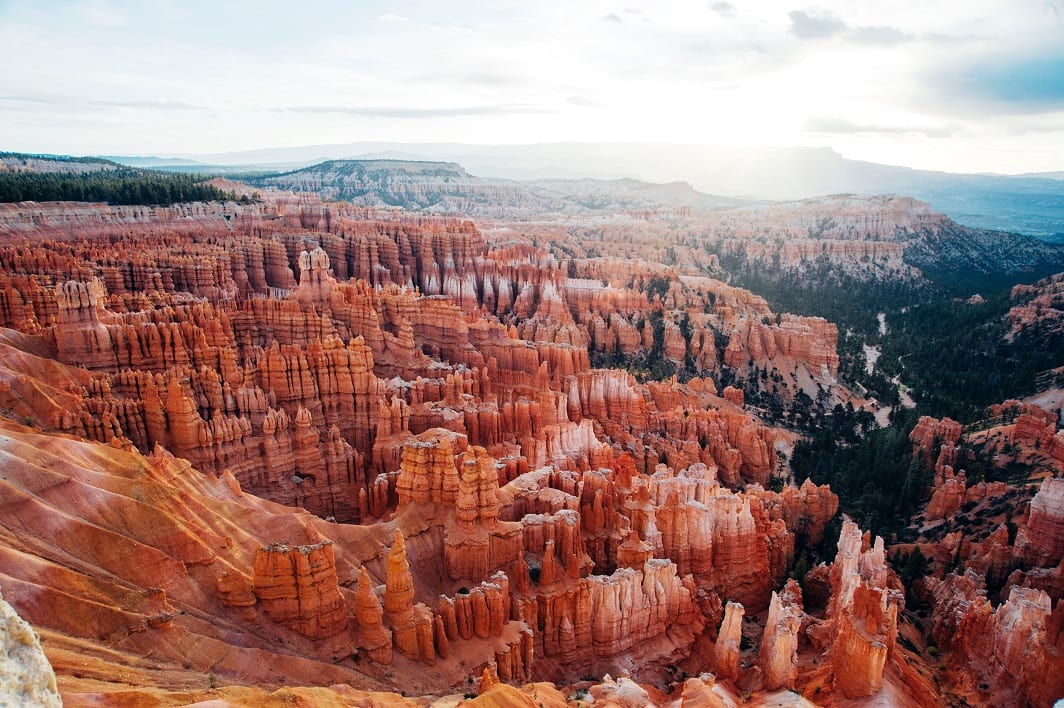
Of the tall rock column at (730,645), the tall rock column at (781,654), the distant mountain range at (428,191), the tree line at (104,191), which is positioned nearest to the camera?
the tall rock column at (781,654)

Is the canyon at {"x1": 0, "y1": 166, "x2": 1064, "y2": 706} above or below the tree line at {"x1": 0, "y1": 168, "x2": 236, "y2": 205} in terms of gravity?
below

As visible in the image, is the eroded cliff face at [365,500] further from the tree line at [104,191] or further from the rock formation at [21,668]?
the tree line at [104,191]

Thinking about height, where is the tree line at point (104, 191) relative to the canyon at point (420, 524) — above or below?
above

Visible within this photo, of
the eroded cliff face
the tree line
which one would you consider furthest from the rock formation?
the tree line

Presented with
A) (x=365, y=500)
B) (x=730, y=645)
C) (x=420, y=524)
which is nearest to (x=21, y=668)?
(x=420, y=524)

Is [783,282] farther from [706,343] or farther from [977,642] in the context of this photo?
[977,642]

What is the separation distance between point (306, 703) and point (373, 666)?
5.52m

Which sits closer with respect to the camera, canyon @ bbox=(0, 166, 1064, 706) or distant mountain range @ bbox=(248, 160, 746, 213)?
canyon @ bbox=(0, 166, 1064, 706)

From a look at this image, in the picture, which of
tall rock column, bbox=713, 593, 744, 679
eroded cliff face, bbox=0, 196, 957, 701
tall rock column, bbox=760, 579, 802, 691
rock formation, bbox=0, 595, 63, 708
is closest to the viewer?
rock formation, bbox=0, 595, 63, 708

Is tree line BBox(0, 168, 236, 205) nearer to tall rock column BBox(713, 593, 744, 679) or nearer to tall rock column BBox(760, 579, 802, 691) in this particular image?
tall rock column BBox(713, 593, 744, 679)

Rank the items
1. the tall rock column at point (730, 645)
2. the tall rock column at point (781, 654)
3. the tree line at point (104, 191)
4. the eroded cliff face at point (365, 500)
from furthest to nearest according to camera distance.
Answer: the tree line at point (104, 191), the tall rock column at point (730, 645), the tall rock column at point (781, 654), the eroded cliff face at point (365, 500)

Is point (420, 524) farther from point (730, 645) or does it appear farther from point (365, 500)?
point (730, 645)

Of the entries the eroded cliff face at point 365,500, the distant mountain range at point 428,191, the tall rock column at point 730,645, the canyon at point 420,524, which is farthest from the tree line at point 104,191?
the distant mountain range at point 428,191

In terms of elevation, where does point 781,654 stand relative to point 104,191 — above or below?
below
